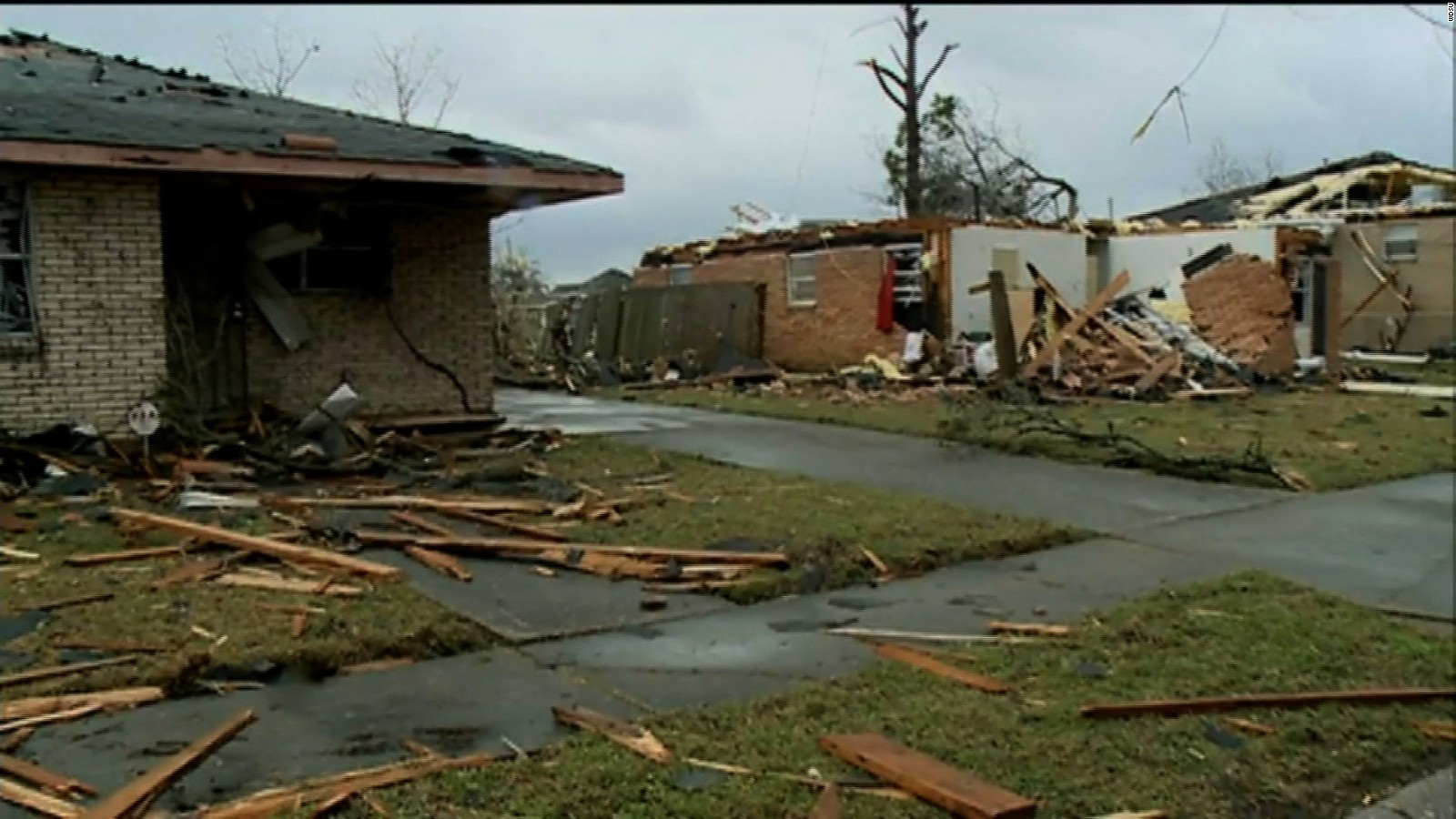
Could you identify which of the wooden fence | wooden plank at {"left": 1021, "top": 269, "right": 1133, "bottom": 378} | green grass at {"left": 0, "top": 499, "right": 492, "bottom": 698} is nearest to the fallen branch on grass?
wooden plank at {"left": 1021, "top": 269, "right": 1133, "bottom": 378}

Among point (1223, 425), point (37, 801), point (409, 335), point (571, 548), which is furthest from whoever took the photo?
point (1223, 425)

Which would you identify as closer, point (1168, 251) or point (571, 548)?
point (571, 548)

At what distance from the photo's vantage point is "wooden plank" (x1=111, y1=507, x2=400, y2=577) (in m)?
7.14

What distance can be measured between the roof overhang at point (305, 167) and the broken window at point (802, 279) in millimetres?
12344

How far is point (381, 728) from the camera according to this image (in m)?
4.82

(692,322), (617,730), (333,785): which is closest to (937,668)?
(617,730)

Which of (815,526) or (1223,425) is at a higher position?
(1223,425)

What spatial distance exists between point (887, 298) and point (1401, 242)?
14.0 meters

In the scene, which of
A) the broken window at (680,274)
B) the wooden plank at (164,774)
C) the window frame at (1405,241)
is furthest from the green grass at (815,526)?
the window frame at (1405,241)

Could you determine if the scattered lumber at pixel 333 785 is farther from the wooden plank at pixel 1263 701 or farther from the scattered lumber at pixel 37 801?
the wooden plank at pixel 1263 701

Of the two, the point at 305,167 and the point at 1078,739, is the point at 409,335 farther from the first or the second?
the point at 1078,739

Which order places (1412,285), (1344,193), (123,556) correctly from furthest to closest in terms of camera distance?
1. (1344,193)
2. (1412,285)
3. (123,556)

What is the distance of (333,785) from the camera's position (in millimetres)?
4133

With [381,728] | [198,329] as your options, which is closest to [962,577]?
[381,728]
